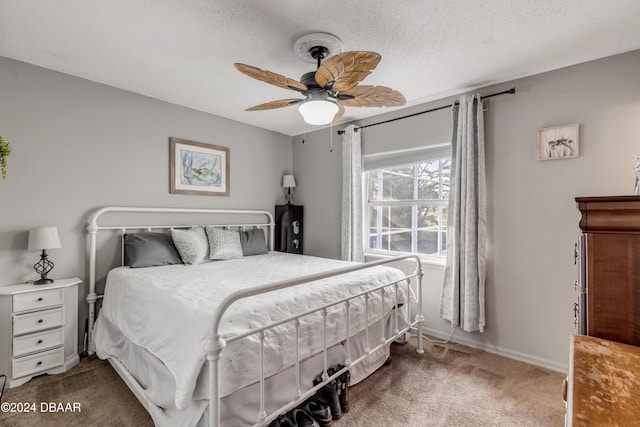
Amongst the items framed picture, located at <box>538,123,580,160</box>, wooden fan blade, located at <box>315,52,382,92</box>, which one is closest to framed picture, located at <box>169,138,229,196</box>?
wooden fan blade, located at <box>315,52,382,92</box>

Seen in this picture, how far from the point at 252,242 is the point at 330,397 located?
6.50 ft

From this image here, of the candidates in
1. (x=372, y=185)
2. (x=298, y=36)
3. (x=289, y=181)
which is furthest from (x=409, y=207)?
(x=298, y=36)

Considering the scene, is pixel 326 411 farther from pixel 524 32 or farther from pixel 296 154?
pixel 296 154

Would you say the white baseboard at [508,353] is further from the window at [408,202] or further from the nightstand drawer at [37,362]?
the nightstand drawer at [37,362]

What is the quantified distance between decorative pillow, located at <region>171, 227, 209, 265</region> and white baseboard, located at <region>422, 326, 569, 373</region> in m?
2.36

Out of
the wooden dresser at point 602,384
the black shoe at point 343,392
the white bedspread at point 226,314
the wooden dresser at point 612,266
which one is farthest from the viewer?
the black shoe at point 343,392

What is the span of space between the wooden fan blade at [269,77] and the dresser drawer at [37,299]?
2.13m

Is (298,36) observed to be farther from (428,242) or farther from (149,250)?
(428,242)

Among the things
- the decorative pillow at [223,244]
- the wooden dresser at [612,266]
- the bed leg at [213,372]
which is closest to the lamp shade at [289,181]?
the decorative pillow at [223,244]

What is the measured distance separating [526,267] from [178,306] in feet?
8.58

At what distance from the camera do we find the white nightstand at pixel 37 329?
79.3 inches

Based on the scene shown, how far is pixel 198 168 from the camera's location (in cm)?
332

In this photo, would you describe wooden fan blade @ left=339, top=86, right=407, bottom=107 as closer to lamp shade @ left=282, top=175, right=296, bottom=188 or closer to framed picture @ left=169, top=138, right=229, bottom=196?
framed picture @ left=169, top=138, right=229, bottom=196

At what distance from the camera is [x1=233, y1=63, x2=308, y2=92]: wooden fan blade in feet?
5.35
